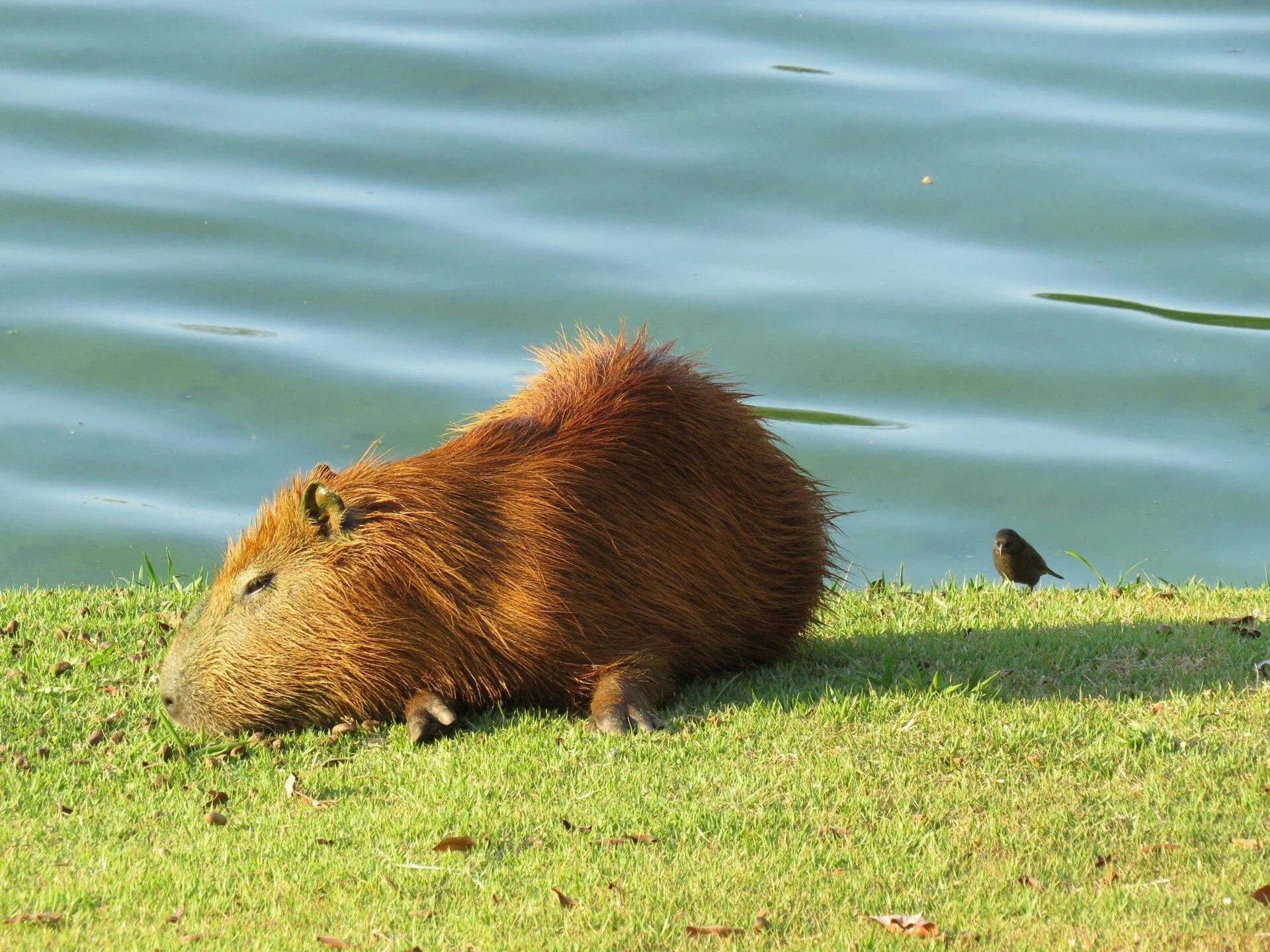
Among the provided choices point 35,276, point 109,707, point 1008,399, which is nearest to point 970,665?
point 109,707

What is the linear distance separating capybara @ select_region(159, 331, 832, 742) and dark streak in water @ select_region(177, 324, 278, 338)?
5.66 m

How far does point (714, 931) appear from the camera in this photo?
4.17m

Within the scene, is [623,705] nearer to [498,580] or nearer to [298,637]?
[498,580]

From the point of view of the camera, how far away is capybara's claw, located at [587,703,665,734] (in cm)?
541

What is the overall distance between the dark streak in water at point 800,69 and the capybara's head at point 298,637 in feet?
31.2

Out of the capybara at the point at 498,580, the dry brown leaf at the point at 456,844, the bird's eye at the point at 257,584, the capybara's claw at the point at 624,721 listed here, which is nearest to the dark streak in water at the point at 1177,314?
the capybara at the point at 498,580

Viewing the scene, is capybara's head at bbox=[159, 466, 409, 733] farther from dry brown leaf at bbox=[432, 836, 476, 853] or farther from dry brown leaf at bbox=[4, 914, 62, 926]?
dry brown leaf at bbox=[4, 914, 62, 926]

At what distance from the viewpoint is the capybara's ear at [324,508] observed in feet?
18.5

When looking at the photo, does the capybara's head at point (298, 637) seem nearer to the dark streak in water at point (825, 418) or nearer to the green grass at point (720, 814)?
the green grass at point (720, 814)

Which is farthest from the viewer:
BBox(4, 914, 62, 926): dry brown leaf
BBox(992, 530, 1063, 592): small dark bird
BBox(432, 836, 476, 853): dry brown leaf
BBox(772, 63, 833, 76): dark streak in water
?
BBox(772, 63, 833, 76): dark streak in water

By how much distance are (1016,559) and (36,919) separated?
16.9 feet

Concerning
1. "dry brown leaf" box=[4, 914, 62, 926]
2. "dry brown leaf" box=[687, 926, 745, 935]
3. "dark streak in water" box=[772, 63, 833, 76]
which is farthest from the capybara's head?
"dark streak in water" box=[772, 63, 833, 76]

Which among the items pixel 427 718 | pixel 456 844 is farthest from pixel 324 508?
pixel 456 844

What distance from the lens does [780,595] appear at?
6.08 meters
